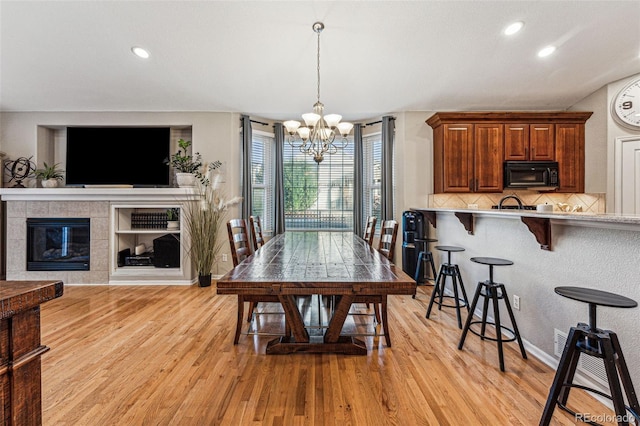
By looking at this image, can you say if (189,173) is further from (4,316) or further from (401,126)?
(4,316)

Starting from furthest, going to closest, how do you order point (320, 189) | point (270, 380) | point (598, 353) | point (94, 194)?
point (320, 189) < point (94, 194) < point (270, 380) < point (598, 353)

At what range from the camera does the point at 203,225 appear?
4.40 m

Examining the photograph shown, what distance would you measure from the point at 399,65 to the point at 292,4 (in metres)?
1.51

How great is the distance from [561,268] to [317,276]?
174 cm

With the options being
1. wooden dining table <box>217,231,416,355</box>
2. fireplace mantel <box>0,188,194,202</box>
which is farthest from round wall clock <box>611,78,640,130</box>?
fireplace mantel <box>0,188,194,202</box>

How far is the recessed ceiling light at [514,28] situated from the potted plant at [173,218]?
465 centimetres

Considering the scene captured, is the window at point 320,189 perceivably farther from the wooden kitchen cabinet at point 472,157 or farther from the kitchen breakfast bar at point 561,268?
the kitchen breakfast bar at point 561,268

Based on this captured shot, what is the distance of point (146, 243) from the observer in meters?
4.88

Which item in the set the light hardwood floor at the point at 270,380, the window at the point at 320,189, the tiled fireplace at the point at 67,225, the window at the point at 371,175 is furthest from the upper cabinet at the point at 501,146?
the tiled fireplace at the point at 67,225

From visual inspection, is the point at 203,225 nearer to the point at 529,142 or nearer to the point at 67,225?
the point at 67,225

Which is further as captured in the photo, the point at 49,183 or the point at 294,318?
the point at 49,183

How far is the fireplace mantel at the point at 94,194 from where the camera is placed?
426cm

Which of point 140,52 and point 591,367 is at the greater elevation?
point 140,52

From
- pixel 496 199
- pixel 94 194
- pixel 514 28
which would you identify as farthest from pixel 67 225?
pixel 496 199
